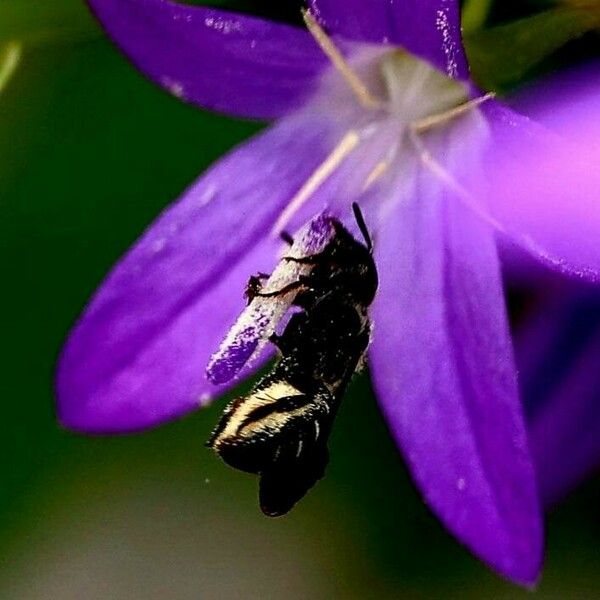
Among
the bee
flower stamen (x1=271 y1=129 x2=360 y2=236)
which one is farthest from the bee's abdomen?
flower stamen (x1=271 y1=129 x2=360 y2=236)

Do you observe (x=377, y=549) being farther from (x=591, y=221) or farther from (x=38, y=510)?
(x=591, y=221)

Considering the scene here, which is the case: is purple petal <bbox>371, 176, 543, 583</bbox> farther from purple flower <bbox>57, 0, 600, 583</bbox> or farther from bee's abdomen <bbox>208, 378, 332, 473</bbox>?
bee's abdomen <bbox>208, 378, 332, 473</bbox>

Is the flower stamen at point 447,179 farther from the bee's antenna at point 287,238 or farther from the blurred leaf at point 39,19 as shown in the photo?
the blurred leaf at point 39,19

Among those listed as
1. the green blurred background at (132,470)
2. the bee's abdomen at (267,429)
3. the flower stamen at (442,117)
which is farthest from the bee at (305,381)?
the green blurred background at (132,470)

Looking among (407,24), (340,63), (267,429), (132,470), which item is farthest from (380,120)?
(132,470)

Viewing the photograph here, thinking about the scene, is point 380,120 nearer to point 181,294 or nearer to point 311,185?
point 311,185

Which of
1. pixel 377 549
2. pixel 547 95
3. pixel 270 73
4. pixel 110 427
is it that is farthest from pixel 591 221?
pixel 377 549
